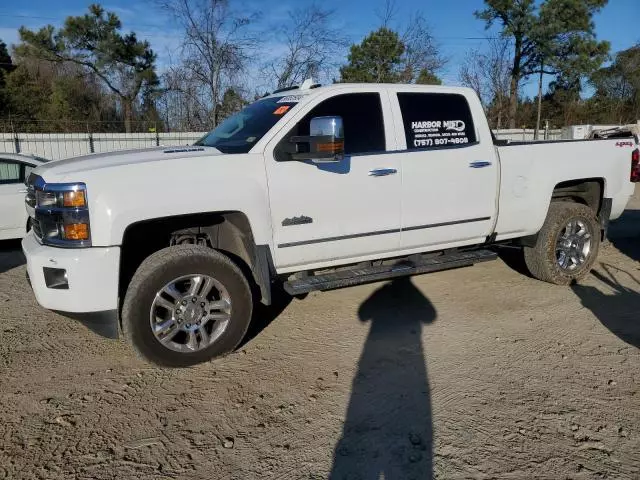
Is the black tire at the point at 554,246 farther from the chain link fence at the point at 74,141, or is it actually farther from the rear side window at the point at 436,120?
the chain link fence at the point at 74,141

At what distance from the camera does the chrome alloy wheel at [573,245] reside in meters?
5.76

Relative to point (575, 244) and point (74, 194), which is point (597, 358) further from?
point (74, 194)

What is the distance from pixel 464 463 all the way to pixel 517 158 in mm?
3445

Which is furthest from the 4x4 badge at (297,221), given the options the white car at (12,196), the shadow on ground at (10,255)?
the white car at (12,196)

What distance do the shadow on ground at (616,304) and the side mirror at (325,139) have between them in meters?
2.86

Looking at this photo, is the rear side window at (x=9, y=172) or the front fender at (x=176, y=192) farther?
the rear side window at (x=9, y=172)

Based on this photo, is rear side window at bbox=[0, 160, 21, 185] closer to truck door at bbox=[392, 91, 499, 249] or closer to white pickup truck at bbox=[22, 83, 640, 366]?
white pickup truck at bbox=[22, 83, 640, 366]

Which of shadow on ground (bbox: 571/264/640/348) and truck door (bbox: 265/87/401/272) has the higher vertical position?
truck door (bbox: 265/87/401/272)

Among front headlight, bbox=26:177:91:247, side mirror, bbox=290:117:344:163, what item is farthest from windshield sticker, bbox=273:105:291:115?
front headlight, bbox=26:177:91:247

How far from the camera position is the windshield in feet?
13.9

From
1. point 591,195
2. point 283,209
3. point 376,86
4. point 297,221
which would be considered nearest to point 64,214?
point 283,209

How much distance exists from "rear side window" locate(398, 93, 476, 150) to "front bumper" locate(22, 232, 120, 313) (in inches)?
107

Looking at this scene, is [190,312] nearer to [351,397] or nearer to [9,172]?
[351,397]

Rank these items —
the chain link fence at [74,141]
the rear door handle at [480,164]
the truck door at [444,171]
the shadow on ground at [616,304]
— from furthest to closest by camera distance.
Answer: the chain link fence at [74,141], the rear door handle at [480,164], the truck door at [444,171], the shadow on ground at [616,304]
